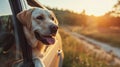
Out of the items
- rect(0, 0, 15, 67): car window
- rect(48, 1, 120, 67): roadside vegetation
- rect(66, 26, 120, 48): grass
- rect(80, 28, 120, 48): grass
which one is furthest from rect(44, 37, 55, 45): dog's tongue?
rect(80, 28, 120, 48): grass

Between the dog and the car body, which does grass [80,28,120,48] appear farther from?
the car body

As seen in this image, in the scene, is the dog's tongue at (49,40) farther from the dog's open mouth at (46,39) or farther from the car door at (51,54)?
the car door at (51,54)

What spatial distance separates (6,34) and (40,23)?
1.74 feet

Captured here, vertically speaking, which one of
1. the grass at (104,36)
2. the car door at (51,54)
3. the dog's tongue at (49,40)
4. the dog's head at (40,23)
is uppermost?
the dog's head at (40,23)

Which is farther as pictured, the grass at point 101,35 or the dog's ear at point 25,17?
the grass at point 101,35

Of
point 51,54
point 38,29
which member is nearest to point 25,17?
point 38,29

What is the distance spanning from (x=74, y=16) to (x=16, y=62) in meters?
18.0

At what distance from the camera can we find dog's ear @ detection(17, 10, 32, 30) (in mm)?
4512

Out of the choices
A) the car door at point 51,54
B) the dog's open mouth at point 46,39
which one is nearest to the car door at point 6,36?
the dog's open mouth at point 46,39

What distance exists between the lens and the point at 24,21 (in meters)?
4.61

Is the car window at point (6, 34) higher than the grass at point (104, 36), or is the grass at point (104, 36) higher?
the car window at point (6, 34)

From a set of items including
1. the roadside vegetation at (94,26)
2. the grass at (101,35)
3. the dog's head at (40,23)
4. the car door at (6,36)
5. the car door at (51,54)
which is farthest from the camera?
the grass at (101,35)

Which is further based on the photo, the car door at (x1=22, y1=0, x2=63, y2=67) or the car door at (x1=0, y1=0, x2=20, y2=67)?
the car door at (x1=22, y1=0, x2=63, y2=67)

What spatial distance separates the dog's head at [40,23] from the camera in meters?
4.62
